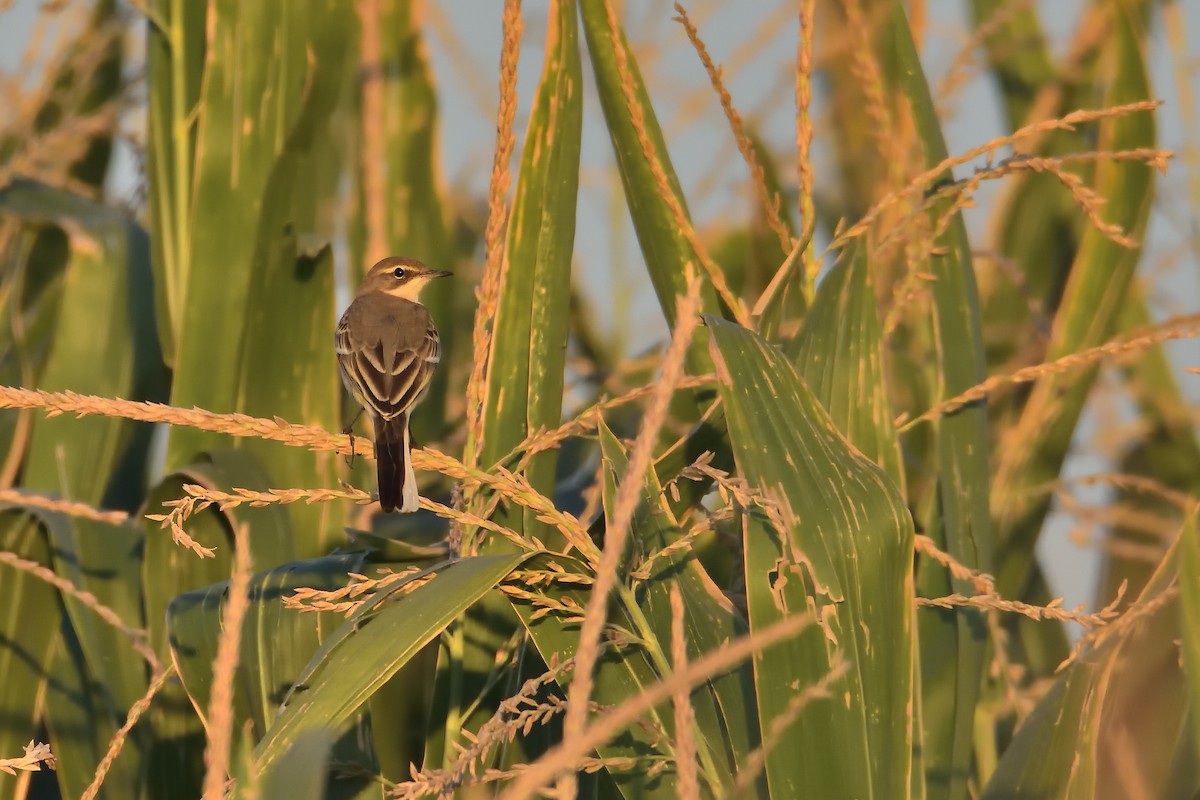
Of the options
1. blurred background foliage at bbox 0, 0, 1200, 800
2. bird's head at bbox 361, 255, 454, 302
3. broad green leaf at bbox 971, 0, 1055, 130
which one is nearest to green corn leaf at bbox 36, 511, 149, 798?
blurred background foliage at bbox 0, 0, 1200, 800

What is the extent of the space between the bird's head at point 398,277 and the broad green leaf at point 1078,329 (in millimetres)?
1604

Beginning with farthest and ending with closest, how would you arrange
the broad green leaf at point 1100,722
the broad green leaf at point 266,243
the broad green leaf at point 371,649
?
the broad green leaf at point 266,243, the broad green leaf at point 1100,722, the broad green leaf at point 371,649

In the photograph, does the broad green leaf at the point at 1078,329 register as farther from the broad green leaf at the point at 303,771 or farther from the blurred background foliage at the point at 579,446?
the broad green leaf at the point at 303,771

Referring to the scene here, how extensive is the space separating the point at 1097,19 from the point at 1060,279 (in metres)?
0.84

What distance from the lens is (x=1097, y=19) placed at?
427 cm

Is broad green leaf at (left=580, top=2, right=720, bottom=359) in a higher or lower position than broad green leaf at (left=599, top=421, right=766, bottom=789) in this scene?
higher

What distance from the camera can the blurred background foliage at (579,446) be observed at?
180 centimetres

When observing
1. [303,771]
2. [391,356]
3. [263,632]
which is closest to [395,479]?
[263,632]

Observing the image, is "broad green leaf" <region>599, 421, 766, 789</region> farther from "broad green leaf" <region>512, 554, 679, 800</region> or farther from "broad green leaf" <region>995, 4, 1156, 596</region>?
"broad green leaf" <region>995, 4, 1156, 596</region>

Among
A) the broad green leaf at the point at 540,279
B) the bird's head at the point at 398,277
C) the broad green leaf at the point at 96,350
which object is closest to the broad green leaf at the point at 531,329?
the broad green leaf at the point at 540,279

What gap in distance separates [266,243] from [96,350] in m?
0.70

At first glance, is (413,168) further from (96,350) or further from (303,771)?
(303,771)

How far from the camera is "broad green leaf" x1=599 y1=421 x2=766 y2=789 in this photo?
1.94 m

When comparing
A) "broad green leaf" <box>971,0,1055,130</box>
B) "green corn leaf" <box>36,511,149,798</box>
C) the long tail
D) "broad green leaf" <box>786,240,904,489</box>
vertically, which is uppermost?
"broad green leaf" <box>971,0,1055,130</box>
